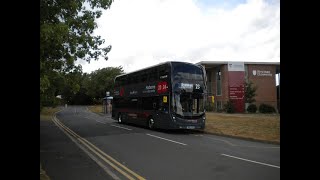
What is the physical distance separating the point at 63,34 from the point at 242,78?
42.8 m

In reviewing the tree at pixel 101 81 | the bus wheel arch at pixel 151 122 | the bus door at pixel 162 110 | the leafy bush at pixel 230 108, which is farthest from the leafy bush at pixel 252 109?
the tree at pixel 101 81

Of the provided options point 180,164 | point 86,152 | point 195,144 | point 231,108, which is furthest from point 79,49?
point 231,108

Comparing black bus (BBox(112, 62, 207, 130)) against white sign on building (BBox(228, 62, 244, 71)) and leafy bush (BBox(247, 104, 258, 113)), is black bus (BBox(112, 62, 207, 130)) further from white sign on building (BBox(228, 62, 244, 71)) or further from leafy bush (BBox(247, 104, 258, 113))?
white sign on building (BBox(228, 62, 244, 71))

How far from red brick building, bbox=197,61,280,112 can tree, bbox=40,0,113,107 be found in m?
34.1

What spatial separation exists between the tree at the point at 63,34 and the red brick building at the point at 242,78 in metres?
34.1

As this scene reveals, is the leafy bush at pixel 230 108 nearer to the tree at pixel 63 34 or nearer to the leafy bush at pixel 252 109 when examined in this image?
the leafy bush at pixel 252 109

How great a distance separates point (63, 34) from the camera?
11195mm

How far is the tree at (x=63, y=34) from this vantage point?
10.7 m

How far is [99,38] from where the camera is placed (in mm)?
18188

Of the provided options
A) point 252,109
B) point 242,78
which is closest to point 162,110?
point 252,109

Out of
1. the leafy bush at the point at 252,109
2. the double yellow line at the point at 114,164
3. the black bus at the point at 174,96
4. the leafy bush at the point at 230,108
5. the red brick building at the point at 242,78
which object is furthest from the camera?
the red brick building at the point at 242,78
